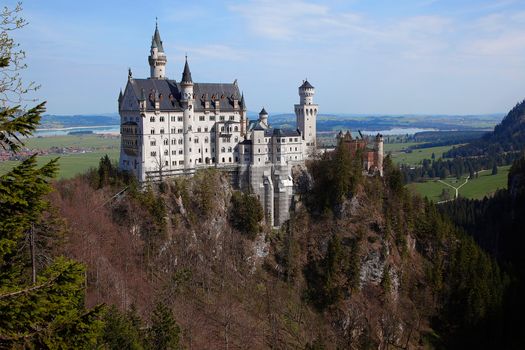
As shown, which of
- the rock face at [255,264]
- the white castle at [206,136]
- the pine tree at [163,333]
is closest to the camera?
the pine tree at [163,333]

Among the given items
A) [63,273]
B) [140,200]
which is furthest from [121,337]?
[140,200]

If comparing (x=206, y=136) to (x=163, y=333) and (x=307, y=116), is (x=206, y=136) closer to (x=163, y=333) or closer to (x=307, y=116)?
(x=307, y=116)

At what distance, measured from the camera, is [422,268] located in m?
99.2

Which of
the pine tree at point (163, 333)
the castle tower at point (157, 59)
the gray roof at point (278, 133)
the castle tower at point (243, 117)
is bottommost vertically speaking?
the pine tree at point (163, 333)

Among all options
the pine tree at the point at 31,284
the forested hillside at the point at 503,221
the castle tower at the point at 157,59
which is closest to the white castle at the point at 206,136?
the castle tower at the point at 157,59

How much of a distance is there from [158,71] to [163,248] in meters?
33.6

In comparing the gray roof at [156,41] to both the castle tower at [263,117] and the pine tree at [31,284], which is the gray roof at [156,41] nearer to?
the castle tower at [263,117]

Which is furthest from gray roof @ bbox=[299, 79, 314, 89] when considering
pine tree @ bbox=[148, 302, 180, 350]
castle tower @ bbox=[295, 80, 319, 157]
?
pine tree @ bbox=[148, 302, 180, 350]

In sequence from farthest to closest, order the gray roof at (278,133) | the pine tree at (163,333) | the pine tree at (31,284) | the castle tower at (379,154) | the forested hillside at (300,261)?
the castle tower at (379,154)
the gray roof at (278,133)
the forested hillside at (300,261)
the pine tree at (163,333)
the pine tree at (31,284)

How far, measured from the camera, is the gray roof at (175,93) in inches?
3462

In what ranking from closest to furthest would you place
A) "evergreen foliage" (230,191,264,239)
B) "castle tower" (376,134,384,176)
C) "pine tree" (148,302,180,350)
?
"pine tree" (148,302,180,350) → "evergreen foliage" (230,191,264,239) → "castle tower" (376,134,384,176)

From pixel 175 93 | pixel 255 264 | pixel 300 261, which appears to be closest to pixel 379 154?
pixel 300 261

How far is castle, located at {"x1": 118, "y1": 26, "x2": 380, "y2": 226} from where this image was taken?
87188 millimetres

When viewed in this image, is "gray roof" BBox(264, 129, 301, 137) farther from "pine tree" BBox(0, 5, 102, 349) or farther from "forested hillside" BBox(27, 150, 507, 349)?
"pine tree" BBox(0, 5, 102, 349)
